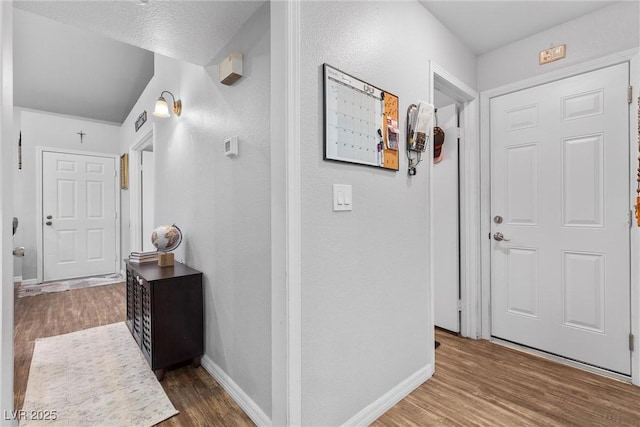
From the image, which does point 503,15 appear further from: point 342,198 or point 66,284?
point 66,284

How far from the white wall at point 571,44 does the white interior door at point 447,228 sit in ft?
1.41

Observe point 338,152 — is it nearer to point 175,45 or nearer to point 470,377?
point 175,45

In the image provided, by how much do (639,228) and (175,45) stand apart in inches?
126

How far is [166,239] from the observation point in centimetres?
236

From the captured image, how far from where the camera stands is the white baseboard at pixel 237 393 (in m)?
1.58

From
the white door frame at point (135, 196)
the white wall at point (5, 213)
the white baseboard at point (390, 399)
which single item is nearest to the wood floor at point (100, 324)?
the white baseboard at point (390, 399)

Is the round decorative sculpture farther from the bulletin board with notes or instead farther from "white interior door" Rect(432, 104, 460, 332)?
"white interior door" Rect(432, 104, 460, 332)

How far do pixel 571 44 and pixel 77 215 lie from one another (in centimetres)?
644

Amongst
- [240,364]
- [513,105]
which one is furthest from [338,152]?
[513,105]

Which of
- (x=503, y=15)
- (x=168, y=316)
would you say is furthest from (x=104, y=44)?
(x=503, y=15)

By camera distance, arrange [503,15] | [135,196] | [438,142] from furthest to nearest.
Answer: [135,196] → [438,142] → [503,15]

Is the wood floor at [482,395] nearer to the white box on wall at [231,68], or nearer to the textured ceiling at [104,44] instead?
the white box on wall at [231,68]

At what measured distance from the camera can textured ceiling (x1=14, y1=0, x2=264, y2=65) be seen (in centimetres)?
155

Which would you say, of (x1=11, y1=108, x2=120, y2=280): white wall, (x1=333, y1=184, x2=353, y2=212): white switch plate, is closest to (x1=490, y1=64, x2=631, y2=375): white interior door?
(x1=333, y1=184, x2=353, y2=212): white switch plate
